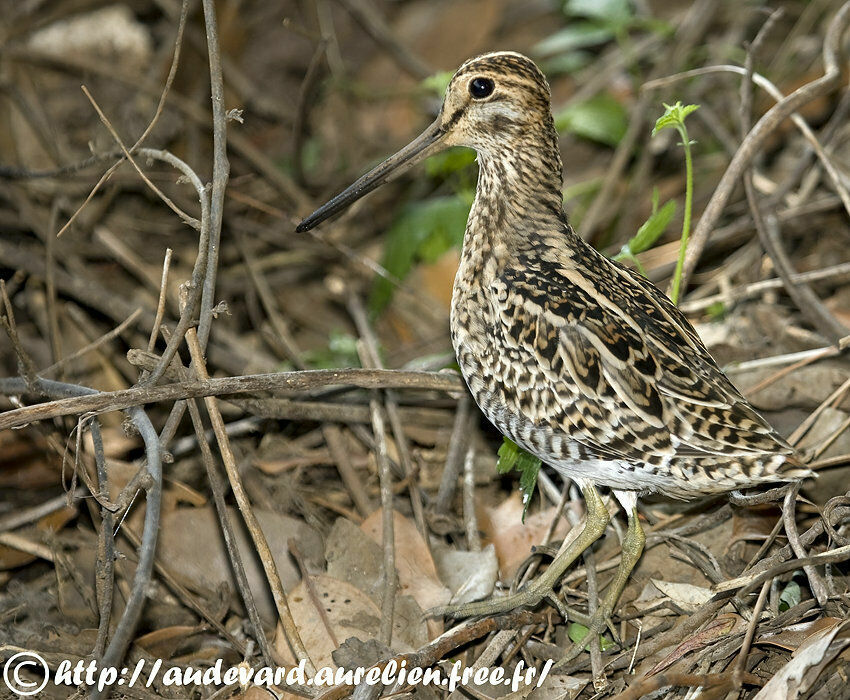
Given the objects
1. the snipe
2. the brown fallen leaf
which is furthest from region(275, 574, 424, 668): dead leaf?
the brown fallen leaf

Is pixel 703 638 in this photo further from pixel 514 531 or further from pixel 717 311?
pixel 717 311

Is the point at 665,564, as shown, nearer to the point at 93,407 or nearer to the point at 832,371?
the point at 832,371

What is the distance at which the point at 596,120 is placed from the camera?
489cm

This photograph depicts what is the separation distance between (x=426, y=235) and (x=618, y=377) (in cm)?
173

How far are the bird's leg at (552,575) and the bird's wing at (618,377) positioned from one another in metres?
0.29

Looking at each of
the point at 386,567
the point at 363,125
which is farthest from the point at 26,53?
the point at 386,567

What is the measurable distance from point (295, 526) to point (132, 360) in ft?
3.08

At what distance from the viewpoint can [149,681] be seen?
10.2 feet

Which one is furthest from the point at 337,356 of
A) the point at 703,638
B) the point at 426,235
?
the point at 703,638

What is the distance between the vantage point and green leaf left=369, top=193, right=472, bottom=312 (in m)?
4.55

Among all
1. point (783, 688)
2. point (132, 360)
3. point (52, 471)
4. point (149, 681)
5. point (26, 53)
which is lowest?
point (783, 688)

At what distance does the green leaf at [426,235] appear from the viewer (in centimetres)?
455

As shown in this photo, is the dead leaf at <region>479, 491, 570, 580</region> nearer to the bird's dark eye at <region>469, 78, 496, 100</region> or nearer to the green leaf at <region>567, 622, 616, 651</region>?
the green leaf at <region>567, 622, 616, 651</region>

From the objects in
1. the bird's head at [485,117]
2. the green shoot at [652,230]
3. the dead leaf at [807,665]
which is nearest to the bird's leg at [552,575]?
the dead leaf at [807,665]
